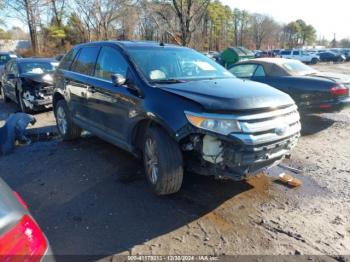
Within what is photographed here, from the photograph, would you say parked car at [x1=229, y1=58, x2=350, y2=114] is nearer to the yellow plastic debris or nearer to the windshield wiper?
the yellow plastic debris

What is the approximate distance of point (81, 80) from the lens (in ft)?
16.6

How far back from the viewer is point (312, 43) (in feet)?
320

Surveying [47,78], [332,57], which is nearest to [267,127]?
[47,78]

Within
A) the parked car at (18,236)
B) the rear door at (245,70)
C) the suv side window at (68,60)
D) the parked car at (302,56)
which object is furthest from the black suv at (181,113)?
the parked car at (302,56)

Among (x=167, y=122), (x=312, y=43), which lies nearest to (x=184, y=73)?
(x=167, y=122)

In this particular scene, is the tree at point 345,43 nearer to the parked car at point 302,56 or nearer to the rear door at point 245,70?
the parked car at point 302,56

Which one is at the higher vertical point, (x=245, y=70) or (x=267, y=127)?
(x=245, y=70)

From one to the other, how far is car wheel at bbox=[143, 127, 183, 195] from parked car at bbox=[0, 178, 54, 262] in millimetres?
1837

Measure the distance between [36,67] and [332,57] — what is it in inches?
1623

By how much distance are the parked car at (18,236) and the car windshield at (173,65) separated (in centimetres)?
248

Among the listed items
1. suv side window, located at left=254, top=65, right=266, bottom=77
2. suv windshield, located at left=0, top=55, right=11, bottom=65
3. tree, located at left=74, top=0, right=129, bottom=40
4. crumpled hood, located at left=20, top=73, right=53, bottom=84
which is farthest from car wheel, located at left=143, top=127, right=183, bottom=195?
A: tree, located at left=74, top=0, right=129, bottom=40

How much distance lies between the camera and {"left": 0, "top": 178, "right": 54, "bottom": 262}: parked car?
1.33 m

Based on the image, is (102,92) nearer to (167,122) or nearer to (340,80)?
(167,122)

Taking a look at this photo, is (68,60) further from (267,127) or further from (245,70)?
(245,70)
